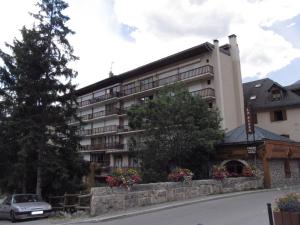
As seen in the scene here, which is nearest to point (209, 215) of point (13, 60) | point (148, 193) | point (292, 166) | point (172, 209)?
point (172, 209)

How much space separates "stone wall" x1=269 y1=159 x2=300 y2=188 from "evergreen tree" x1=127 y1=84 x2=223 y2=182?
15.8 feet

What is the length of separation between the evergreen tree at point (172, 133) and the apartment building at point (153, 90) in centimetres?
532

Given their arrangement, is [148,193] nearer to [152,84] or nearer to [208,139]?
[208,139]

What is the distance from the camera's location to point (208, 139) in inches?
1096

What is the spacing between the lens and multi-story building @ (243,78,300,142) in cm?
3906

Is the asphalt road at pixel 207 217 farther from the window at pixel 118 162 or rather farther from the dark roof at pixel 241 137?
the window at pixel 118 162

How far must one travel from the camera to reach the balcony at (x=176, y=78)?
40.2 m

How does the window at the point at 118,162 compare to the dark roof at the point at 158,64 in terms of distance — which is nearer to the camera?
the dark roof at the point at 158,64

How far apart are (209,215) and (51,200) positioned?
13.6m

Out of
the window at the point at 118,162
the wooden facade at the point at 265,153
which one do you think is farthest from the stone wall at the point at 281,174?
the window at the point at 118,162

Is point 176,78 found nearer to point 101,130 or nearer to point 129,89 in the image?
point 129,89

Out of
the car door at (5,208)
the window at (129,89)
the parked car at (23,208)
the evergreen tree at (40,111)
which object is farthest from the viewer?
the window at (129,89)

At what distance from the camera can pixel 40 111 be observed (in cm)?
2488

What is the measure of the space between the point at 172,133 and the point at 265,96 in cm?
1951
